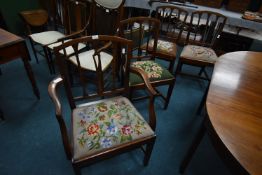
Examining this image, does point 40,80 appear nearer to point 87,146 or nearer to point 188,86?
point 87,146

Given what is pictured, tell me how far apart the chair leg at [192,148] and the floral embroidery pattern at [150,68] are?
0.68m

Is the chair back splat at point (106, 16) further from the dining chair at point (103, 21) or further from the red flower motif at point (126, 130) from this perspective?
the red flower motif at point (126, 130)

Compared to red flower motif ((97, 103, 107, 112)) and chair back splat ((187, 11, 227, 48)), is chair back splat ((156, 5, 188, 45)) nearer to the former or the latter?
chair back splat ((187, 11, 227, 48))

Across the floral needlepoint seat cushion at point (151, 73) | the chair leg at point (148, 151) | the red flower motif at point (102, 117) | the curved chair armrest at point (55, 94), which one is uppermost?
the curved chair armrest at point (55, 94)

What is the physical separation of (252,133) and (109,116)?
0.77m

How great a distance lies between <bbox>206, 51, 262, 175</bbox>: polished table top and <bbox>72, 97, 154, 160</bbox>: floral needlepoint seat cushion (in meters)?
0.43

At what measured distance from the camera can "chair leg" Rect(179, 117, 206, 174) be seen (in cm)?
106

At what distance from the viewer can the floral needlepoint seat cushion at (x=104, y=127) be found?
954 mm

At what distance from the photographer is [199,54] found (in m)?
1.99

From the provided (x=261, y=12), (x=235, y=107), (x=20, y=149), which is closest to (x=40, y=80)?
(x=20, y=149)

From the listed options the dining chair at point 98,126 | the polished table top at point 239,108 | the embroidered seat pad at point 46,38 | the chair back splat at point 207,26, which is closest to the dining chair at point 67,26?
the embroidered seat pad at point 46,38

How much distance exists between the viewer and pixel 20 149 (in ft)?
4.56

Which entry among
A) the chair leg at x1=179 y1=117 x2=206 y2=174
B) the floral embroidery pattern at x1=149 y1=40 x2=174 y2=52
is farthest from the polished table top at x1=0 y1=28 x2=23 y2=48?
the chair leg at x1=179 y1=117 x2=206 y2=174

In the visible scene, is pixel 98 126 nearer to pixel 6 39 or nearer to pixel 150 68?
pixel 150 68
